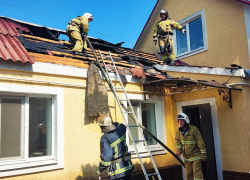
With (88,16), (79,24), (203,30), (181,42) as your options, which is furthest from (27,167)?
(181,42)

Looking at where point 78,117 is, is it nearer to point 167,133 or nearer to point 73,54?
point 73,54

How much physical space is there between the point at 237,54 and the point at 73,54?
5364 millimetres

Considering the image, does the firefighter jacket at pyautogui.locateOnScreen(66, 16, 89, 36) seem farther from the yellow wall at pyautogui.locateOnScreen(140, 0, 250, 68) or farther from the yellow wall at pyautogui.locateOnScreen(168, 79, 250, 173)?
the yellow wall at pyautogui.locateOnScreen(140, 0, 250, 68)

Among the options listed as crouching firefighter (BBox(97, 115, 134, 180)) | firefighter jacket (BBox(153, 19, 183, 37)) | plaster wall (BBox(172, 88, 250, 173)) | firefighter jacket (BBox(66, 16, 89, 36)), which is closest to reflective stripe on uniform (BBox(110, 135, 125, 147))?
crouching firefighter (BBox(97, 115, 134, 180))

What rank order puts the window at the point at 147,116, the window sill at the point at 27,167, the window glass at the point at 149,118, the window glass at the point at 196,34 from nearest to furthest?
the window sill at the point at 27,167 < the window at the point at 147,116 < the window glass at the point at 149,118 < the window glass at the point at 196,34

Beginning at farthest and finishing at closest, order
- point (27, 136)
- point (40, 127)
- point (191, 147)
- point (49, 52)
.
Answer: point (49, 52) → point (191, 147) → point (40, 127) → point (27, 136)

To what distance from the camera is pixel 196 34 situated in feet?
33.2

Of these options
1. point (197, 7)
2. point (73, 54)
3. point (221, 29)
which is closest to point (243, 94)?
point (221, 29)

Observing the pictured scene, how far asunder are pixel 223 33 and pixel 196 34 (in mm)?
1288

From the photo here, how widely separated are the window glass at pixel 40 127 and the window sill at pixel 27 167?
257 mm

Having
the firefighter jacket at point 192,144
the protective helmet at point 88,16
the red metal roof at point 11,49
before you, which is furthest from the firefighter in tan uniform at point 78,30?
the firefighter jacket at point 192,144

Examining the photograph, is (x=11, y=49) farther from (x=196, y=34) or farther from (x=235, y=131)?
(x=196, y=34)

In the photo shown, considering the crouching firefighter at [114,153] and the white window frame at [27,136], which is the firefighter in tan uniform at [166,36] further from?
the crouching firefighter at [114,153]

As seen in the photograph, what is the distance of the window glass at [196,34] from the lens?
9.95m
